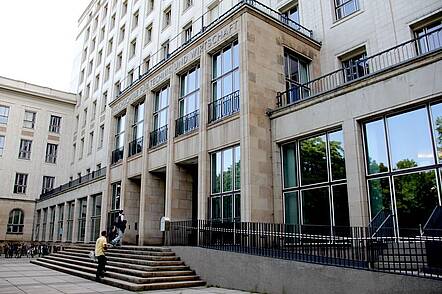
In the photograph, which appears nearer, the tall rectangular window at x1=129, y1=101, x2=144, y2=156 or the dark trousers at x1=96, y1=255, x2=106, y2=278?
the dark trousers at x1=96, y1=255, x2=106, y2=278

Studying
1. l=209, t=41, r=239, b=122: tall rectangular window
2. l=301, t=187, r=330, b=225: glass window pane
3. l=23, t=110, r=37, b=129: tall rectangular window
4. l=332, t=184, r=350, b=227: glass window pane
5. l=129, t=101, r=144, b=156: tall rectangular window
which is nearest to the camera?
l=332, t=184, r=350, b=227: glass window pane

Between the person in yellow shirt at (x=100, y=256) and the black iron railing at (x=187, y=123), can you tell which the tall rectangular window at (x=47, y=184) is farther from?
the person in yellow shirt at (x=100, y=256)

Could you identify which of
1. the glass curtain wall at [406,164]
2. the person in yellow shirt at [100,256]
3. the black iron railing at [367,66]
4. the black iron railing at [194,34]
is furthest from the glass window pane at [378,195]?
the person in yellow shirt at [100,256]

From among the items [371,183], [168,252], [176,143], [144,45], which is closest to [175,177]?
[176,143]

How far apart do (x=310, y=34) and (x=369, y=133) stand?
8.57 meters

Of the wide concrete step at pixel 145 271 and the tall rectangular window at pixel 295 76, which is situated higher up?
the tall rectangular window at pixel 295 76

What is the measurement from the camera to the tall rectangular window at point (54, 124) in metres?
48.0

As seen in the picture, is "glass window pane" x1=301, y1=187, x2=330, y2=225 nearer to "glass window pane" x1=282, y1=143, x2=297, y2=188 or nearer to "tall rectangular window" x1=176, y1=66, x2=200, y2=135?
"glass window pane" x1=282, y1=143, x2=297, y2=188

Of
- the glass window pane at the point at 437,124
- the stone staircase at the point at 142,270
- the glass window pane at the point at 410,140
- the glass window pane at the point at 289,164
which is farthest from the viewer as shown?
the glass window pane at the point at 289,164

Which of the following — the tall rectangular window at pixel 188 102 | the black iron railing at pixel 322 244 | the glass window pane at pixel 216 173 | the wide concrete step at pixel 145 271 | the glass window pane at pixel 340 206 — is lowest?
the wide concrete step at pixel 145 271

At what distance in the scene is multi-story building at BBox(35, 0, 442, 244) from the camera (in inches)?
473

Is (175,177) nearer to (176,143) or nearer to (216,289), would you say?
(176,143)

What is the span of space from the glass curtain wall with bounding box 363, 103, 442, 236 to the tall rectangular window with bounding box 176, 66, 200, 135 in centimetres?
894

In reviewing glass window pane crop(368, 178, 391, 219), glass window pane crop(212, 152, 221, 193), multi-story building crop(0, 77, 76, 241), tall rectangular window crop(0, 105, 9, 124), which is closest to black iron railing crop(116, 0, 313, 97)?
glass window pane crop(212, 152, 221, 193)
